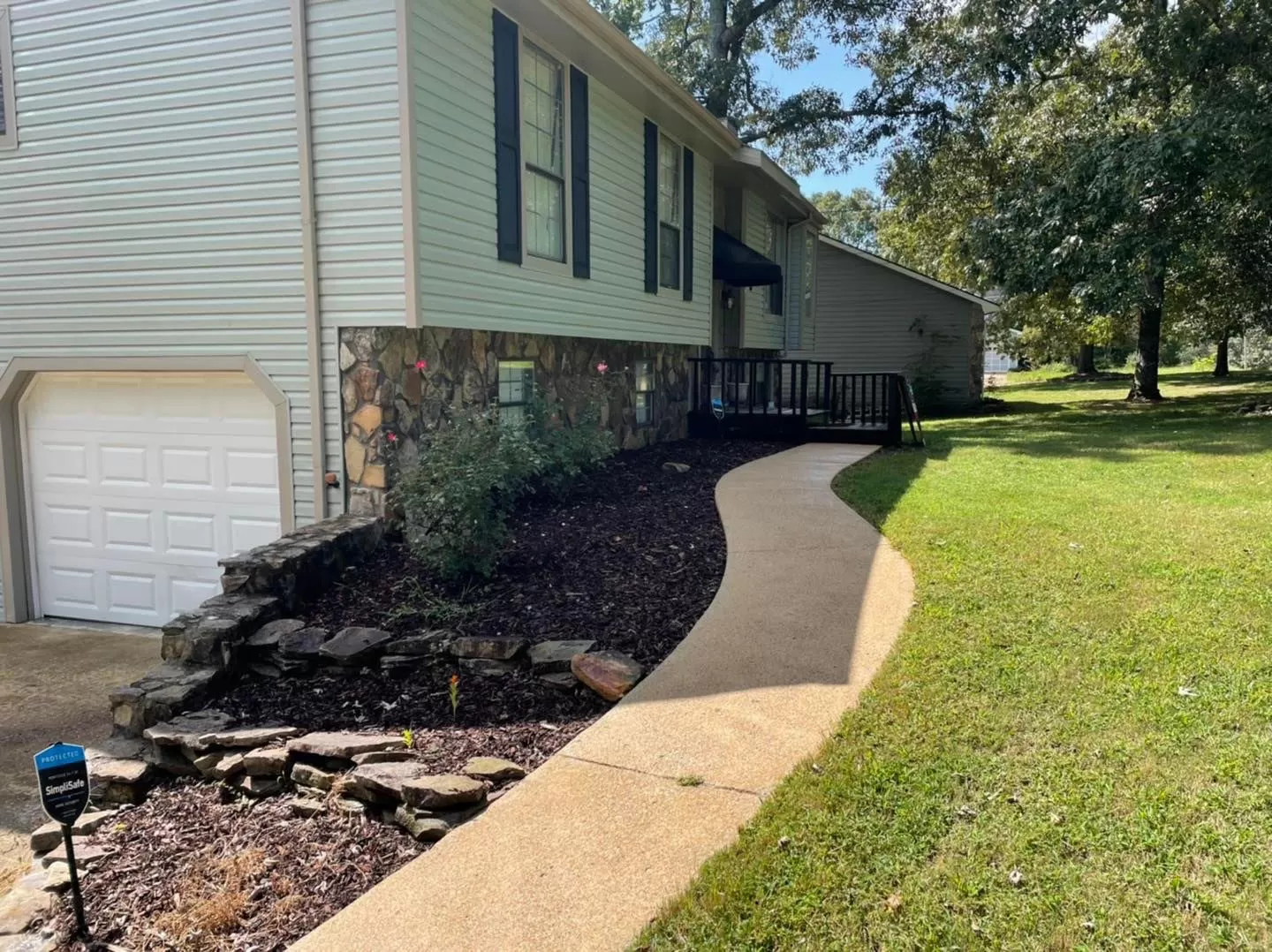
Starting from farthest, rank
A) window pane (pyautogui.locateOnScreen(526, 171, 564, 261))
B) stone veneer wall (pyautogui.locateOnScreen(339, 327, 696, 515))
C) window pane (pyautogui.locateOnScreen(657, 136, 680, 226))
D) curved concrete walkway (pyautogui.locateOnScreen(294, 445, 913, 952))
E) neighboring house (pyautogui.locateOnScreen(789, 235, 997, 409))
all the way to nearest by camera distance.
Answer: neighboring house (pyautogui.locateOnScreen(789, 235, 997, 409)) → window pane (pyautogui.locateOnScreen(657, 136, 680, 226)) → window pane (pyautogui.locateOnScreen(526, 171, 564, 261)) → stone veneer wall (pyautogui.locateOnScreen(339, 327, 696, 515)) → curved concrete walkway (pyautogui.locateOnScreen(294, 445, 913, 952))

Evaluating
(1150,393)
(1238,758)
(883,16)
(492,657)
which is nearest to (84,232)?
(492,657)

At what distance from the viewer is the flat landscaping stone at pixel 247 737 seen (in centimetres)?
398

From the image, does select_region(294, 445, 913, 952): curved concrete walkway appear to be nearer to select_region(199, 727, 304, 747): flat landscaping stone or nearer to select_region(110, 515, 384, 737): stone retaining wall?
select_region(199, 727, 304, 747): flat landscaping stone

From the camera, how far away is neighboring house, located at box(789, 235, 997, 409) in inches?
870

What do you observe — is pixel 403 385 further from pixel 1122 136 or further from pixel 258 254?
pixel 1122 136

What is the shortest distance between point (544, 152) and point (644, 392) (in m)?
3.95

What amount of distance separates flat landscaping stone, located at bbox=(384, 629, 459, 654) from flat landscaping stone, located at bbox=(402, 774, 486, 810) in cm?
138

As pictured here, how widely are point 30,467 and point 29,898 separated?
660 centimetres

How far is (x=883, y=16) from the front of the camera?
59.6 feet

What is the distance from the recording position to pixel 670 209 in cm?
1145

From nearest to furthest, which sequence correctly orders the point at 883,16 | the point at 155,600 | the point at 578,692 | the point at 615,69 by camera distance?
the point at 578,692
the point at 155,600
the point at 615,69
the point at 883,16

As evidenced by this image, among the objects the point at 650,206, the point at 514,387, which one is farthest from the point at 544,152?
the point at 650,206

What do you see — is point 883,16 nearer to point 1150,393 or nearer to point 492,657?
point 1150,393

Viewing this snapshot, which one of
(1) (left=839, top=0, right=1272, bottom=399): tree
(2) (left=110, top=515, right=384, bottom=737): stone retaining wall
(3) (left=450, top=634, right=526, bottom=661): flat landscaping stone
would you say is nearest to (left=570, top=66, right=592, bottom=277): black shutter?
(2) (left=110, top=515, right=384, bottom=737): stone retaining wall
